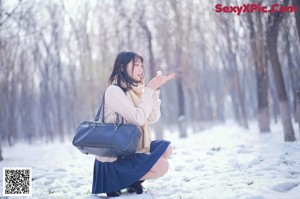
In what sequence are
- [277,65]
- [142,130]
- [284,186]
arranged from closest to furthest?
[284,186] → [142,130] → [277,65]

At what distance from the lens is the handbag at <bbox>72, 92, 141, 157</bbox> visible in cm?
325

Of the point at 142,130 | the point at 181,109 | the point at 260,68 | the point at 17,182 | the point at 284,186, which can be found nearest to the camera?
the point at 284,186

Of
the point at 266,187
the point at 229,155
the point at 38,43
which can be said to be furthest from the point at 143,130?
the point at 38,43

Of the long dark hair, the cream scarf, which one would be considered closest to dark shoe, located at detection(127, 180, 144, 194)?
the cream scarf

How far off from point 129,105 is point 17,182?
65.5 inches

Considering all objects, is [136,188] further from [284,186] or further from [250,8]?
[250,8]

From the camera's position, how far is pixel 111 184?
3535mm

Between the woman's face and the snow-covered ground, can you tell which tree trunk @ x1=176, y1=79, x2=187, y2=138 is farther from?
the woman's face

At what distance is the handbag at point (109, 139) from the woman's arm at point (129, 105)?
100 mm

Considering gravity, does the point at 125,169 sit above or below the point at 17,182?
above

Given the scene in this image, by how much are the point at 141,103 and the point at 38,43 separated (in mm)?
17306

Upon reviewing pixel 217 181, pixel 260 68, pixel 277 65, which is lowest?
pixel 217 181

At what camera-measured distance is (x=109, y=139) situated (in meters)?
3.27

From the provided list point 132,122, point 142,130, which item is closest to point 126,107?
point 132,122
